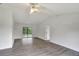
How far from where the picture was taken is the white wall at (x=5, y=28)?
5375 millimetres

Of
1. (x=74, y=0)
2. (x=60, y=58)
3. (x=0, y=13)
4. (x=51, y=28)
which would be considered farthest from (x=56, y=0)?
(x=51, y=28)

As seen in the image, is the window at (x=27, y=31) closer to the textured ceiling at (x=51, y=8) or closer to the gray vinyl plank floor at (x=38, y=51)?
the textured ceiling at (x=51, y=8)

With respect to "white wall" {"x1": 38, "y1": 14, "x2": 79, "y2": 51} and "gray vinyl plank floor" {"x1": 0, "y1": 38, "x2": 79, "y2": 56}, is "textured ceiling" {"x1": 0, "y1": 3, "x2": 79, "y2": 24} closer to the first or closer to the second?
"white wall" {"x1": 38, "y1": 14, "x2": 79, "y2": 51}

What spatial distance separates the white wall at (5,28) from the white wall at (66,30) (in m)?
3.38

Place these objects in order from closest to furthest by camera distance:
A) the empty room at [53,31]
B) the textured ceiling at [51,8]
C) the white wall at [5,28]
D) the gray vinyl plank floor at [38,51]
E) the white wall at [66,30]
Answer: the textured ceiling at [51,8] → the gray vinyl plank floor at [38,51] → the empty room at [53,31] → the white wall at [66,30] → the white wall at [5,28]

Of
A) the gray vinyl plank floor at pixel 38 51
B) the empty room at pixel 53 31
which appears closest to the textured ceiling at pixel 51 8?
the empty room at pixel 53 31

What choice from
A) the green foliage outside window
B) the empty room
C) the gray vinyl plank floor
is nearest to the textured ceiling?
the empty room

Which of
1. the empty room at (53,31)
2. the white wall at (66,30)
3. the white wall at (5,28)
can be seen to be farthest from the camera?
the white wall at (5,28)

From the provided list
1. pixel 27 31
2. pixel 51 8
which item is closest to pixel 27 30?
pixel 27 31

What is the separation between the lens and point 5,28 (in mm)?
5496

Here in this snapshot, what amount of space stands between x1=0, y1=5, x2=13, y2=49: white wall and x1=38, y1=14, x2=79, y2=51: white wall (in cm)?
338

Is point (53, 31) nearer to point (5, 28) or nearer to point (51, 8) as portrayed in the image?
point (51, 8)

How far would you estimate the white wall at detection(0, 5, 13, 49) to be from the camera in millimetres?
5375

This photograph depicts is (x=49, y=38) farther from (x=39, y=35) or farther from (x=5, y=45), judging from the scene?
(x=5, y=45)
